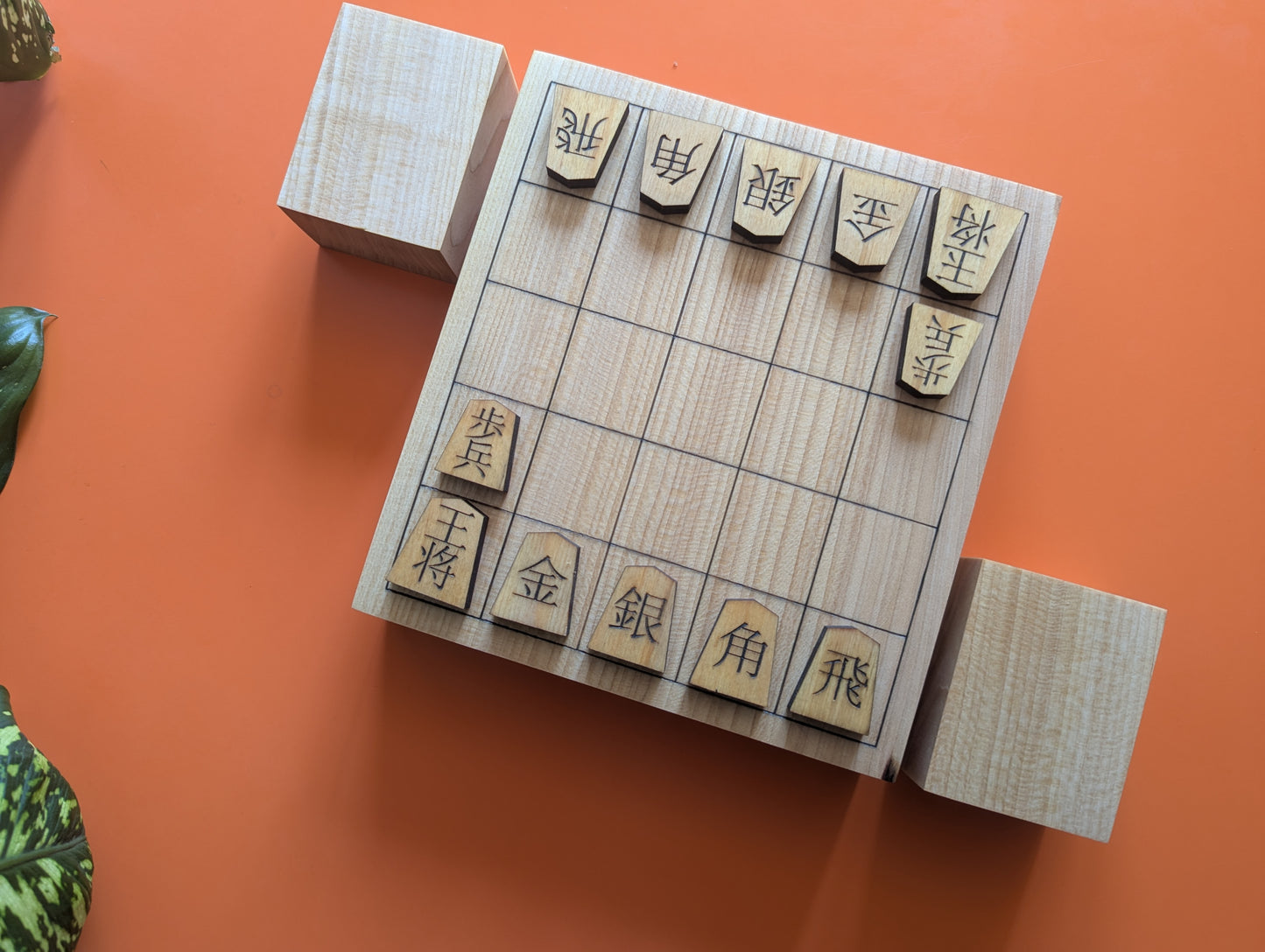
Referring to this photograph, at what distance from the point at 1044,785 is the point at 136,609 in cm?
137

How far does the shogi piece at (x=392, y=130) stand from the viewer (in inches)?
44.1

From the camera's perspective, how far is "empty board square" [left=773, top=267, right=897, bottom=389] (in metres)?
1.06

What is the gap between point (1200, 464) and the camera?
1.27 meters

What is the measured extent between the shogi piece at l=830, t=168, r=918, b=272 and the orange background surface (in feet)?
1.00

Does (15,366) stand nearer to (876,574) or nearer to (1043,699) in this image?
(876,574)

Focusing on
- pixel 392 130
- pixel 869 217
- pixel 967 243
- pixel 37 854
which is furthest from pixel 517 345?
pixel 37 854

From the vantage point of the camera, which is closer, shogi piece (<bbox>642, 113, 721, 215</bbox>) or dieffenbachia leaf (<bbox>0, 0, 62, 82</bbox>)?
shogi piece (<bbox>642, 113, 721, 215</bbox>)

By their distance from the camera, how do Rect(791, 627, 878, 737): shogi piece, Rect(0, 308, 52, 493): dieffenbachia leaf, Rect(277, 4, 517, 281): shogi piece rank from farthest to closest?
1. Rect(0, 308, 52, 493): dieffenbachia leaf
2. Rect(277, 4, 517, 281): shogi piece
3. Rect(791, 627, 878, 737): shogi piece

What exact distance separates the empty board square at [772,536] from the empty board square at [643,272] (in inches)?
10.3

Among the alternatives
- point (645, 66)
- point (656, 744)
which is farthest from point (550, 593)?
point (645, 66)

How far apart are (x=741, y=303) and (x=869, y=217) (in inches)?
8.0

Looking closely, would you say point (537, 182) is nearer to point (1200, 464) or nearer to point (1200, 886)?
point (1200, 464)

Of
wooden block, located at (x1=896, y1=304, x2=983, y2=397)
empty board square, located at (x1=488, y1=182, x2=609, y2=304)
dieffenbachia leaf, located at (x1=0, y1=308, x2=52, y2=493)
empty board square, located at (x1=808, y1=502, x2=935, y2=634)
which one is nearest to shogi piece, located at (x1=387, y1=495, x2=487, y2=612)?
empty board square, located at (x1=488, y1=182, x2=609, y2=304)

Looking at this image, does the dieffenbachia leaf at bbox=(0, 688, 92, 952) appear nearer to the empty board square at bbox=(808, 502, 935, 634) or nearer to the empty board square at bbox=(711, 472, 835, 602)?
the empty board square at bbox=(711, 472, 835, 602)
